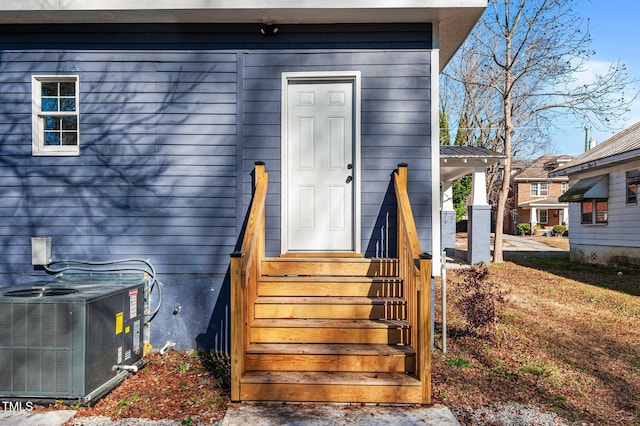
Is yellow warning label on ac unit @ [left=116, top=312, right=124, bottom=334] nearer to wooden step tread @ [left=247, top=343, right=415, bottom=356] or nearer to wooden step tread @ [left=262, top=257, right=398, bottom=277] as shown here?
wooden step tread @ [left=247, top=343, right=415, bottom=356]

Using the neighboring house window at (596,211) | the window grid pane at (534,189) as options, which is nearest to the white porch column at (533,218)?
the window grid pane at (534,189)

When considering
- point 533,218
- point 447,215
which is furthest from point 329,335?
point 533,218

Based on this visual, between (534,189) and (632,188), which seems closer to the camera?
(632,188)

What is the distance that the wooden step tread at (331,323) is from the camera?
352 centimetres

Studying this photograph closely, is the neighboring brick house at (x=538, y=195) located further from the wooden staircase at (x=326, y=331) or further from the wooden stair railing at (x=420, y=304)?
the wooden stair railing at (x=420, y=304)

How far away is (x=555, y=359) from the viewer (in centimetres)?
427

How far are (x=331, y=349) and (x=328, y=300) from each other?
522 mm

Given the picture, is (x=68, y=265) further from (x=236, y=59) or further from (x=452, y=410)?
(x=452, y=410)

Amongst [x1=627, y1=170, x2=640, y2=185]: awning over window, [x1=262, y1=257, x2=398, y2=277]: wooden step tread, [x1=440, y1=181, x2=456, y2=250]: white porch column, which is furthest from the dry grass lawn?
[x1=440, y1=181, x2=456, y2=250]: white porch column

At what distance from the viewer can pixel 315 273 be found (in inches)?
161

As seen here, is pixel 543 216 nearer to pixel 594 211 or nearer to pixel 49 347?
pixel 594 211

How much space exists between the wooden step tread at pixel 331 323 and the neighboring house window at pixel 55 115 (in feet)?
9.93

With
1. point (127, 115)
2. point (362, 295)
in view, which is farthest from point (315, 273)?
point (127, 115)

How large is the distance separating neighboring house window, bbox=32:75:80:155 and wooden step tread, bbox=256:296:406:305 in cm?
289
